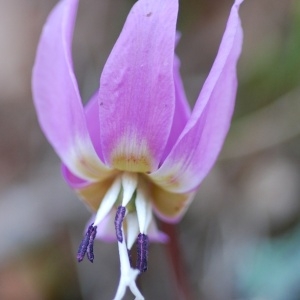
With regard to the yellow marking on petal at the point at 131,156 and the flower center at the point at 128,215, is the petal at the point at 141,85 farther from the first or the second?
the flower center at the point at 128,215

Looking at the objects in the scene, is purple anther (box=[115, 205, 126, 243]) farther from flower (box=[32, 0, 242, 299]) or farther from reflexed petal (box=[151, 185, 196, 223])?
reflexed petal (box=[151, 185, 196, 223])

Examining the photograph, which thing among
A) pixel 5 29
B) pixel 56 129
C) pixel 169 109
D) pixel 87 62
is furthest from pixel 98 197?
pixel 5 29

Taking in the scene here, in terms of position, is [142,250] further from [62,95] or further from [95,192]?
[62,95]

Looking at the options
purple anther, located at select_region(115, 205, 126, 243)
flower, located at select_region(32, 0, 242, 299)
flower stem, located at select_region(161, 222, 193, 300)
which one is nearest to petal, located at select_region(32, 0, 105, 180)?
flower, located at select_region(32, 0, 242, 299)

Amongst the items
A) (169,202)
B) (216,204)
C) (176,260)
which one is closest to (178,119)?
(169,202)

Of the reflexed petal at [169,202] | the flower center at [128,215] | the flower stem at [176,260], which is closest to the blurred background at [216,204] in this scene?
the flower stem at [176,260]

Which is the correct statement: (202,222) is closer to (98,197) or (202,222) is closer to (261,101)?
(261,101)

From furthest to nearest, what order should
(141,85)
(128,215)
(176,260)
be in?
(176,260) < (128,215) < (141,85)
